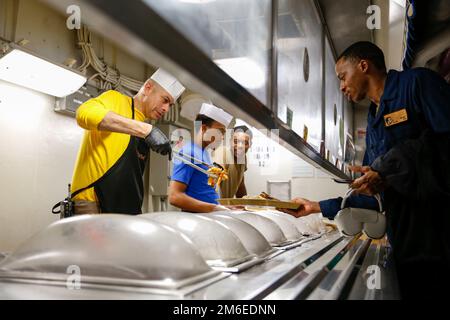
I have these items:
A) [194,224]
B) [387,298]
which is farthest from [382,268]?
[194,224]

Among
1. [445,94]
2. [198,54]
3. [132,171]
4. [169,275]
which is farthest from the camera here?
[132,171]

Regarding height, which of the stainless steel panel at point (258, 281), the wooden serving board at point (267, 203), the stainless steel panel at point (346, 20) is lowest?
the stainless steel panel at point (258, 281)

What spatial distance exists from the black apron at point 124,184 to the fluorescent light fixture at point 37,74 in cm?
92

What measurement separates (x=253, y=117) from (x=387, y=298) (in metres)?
0.87

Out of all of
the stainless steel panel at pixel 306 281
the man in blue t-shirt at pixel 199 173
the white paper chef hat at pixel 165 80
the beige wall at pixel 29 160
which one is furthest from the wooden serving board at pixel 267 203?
the beige wall at pixel 29 160

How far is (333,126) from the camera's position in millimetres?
3512

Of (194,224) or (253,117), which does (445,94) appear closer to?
(253,117)

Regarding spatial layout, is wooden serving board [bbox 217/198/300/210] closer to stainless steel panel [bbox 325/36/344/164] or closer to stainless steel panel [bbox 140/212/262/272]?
stainless steel panel [bbox 140/212/262/272]

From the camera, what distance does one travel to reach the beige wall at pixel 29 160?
8.41 feet

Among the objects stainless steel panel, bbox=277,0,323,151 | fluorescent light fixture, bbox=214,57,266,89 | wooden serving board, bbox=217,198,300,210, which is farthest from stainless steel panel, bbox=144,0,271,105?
wooden serving board, bbox=217,198,300,210

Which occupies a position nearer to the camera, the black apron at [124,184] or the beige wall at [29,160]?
the black apron at [124,184]

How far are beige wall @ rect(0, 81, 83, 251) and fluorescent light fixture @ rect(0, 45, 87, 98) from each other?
0.13 metres

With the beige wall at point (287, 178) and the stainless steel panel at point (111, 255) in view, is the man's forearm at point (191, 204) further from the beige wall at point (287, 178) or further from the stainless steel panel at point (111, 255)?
the beige wall at point (287, 178)

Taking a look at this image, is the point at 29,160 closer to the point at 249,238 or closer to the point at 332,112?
the point at 249,238
